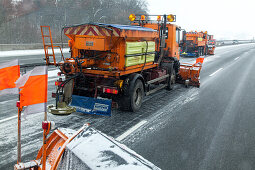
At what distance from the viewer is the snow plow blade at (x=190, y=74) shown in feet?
36.6

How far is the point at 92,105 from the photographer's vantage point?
6555 millimetres

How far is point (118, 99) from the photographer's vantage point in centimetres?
710

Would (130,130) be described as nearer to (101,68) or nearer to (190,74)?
(101,68)

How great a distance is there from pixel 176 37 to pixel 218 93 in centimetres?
299

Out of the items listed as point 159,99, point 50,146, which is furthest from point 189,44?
point 50,146

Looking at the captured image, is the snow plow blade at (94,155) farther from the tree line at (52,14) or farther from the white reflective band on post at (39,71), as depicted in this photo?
the tree line at (52,14)

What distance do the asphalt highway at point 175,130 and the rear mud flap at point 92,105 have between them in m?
0.17

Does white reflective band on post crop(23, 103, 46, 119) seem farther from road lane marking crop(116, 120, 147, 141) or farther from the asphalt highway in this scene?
road lane marking crop(116, 120, 147, 141)

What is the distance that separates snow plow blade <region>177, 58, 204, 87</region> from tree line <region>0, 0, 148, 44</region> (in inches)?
934

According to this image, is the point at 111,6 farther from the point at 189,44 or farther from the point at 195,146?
the point at 195,146

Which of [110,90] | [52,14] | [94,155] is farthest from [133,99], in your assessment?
[52,14]

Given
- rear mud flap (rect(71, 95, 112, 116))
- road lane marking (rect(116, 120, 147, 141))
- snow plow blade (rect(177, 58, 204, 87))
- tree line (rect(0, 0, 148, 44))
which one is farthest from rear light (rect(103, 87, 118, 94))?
tree line (rect(0, 0, 148, 44))

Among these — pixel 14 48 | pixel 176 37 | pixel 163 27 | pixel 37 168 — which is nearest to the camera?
pixel 37 168

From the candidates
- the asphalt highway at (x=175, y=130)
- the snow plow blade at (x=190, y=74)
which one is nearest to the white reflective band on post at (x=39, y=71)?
the asphalt highway at (x=175, y=130)
